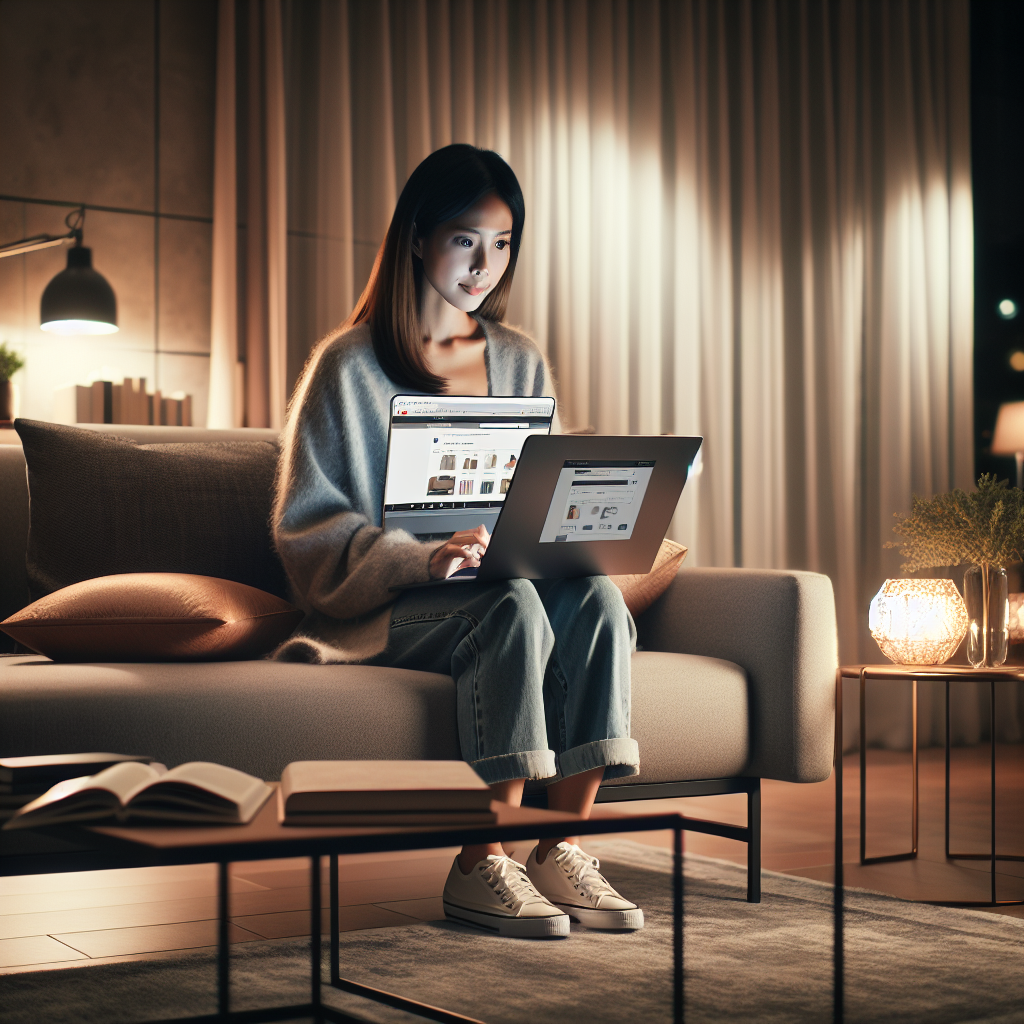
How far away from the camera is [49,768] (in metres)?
1.15

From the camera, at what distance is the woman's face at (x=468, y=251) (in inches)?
84.3

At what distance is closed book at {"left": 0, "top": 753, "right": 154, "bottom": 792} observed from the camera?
1131 millimetres

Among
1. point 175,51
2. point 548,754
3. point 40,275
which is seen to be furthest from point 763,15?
point 548,754

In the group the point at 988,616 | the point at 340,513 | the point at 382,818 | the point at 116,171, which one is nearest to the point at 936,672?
the point at 988,616

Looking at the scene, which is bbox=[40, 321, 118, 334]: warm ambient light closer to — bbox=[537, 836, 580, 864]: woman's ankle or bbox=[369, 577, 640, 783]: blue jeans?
bbox=[369, 577, 640, 783]: blue jeans

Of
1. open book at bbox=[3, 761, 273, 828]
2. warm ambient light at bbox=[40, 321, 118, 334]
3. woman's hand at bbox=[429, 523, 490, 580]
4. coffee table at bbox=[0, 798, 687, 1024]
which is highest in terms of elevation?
warm ambient light at bbox=[40, 321, 118, 334]

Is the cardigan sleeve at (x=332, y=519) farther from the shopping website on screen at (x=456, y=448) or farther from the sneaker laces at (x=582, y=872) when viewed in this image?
the sneaker laces at (x=582, y=872)

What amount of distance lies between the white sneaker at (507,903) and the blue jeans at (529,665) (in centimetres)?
17

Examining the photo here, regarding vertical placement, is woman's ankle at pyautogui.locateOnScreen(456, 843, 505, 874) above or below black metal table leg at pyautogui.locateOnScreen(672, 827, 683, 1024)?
below

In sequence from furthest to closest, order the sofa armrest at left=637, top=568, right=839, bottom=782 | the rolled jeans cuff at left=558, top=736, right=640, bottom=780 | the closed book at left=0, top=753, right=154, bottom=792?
the sofa armrest at left=637, top=568, right=839, bottom=782
the rolled jeans cuff at left=558, top=736, right=640, bottom=780
the closed book at left=0, top=753, right=154, bottom=792

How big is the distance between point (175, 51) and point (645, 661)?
2.69 meters

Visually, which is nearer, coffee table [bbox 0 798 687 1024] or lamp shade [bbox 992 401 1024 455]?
coffee table [bbox 0 798 687 1024]

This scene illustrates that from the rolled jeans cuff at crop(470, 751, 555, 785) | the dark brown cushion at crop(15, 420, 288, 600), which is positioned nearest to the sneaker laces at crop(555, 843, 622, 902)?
the rolled jeans cuff at crop(470, 751, 555, 785)

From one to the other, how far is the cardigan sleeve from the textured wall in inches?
66.7
